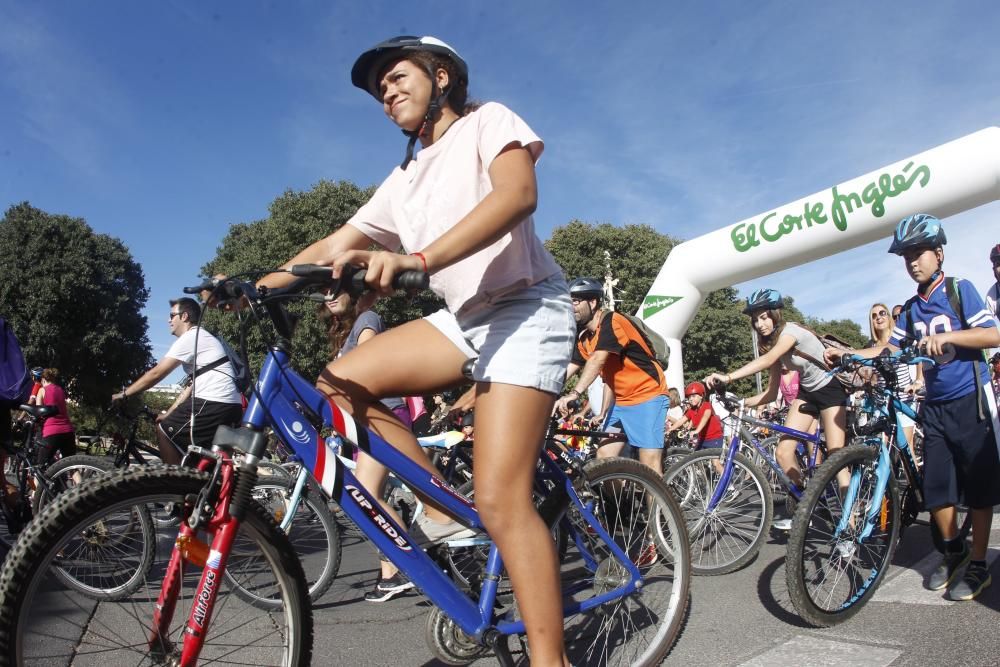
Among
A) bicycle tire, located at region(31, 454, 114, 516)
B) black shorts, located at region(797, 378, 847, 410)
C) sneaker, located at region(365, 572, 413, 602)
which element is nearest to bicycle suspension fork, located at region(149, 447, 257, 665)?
sneaker, located at region(365, 572, 413, 602)

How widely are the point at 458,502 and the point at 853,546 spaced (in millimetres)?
2070

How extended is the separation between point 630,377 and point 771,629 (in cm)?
216

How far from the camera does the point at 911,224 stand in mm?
3807

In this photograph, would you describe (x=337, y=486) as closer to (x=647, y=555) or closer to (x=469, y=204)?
(x=469, y=204)

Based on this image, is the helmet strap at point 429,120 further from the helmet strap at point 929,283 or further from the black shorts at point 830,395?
the black shorts at point 830,395

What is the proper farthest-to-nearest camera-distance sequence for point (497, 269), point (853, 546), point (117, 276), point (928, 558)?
point (117, 276) < point (928, 558) < point (853, 546) < point (497, 269)

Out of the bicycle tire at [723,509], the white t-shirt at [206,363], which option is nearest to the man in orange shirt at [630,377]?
the bicycle tire at [723,509]

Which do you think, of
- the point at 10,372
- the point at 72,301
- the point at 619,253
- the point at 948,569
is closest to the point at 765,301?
the point at 948,569

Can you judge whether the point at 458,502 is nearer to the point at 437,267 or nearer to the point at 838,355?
the point at 437,267

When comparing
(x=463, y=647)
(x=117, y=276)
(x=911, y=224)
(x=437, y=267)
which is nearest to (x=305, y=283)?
(x=437, y=267)

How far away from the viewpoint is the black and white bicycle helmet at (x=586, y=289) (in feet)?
17.1

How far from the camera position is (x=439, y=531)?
2.30m

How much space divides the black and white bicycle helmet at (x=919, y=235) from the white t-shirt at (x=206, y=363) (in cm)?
390

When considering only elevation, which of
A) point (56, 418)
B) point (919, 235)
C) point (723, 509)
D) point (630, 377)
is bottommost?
point (723, 509)
